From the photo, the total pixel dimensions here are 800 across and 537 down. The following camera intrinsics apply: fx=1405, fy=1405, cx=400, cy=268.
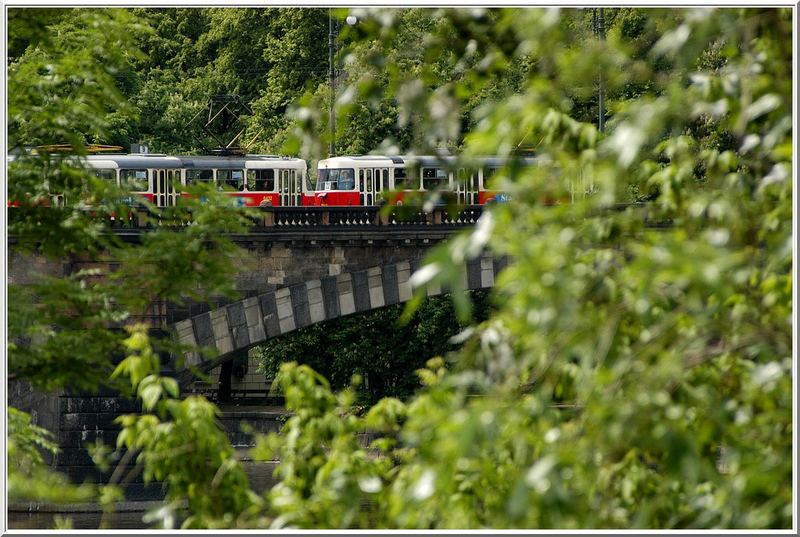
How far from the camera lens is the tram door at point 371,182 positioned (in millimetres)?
30828

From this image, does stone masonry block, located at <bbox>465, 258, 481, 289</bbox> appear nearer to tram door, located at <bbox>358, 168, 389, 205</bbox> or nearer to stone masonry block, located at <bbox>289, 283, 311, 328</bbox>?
stone masonry block, located at <bbox>289, 283, 311, 328</bbox>

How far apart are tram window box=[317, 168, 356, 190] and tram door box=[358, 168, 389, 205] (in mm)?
214

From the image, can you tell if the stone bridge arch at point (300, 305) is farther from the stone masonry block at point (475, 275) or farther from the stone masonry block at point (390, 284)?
the stone masonry block at point (475, 275)

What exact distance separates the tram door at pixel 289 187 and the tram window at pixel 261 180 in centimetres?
19

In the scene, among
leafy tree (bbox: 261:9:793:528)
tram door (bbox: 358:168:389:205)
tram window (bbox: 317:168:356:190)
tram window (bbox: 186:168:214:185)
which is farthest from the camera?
tram window (bbox: 317:168:356:190)

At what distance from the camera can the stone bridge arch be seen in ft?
83.6

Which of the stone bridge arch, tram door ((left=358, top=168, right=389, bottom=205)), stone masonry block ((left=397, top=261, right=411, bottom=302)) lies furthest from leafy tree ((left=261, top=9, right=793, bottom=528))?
tram door ((left=358, top=168, right=389, bottom=205))

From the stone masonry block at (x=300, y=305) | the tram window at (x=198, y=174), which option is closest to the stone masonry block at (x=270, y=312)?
the stone masonry block at (x=300, y=305)

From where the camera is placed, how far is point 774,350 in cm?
485

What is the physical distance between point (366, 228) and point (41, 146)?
16.5m

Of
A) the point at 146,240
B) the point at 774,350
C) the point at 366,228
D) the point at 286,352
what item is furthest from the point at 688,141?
the point at 286,352

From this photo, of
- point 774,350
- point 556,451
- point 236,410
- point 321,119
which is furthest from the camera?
point 236,410

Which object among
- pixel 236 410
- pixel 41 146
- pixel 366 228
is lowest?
pixel 236 410

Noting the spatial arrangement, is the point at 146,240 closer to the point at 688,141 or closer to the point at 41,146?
the point at 41,146
